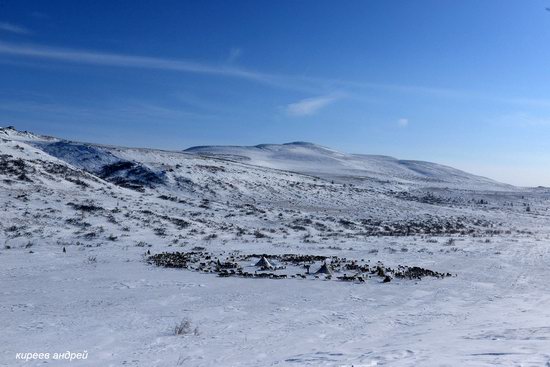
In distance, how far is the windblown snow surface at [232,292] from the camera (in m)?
8.12

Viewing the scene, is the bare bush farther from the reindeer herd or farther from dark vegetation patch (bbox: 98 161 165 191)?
dark vegetation patch (bbox: 98 161 165 191)

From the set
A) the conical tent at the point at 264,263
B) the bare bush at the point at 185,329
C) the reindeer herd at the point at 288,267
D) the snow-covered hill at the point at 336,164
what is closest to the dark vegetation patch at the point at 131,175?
the reindeer herd at the point at 288,267

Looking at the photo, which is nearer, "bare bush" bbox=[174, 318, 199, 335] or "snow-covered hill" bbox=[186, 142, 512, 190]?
"bare bush" bbox=[174, 318, 199, 335]

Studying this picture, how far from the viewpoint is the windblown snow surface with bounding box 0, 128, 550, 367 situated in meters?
8.12

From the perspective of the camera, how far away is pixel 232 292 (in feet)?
44.0

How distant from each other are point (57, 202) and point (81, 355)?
2463cm

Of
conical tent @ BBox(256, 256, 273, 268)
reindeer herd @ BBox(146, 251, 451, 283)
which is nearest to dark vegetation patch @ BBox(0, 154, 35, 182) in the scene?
reindeer herd @ BBox(146, 251, 451, 283)

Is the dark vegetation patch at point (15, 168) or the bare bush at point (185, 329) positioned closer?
the bare bush at point (185, 329)

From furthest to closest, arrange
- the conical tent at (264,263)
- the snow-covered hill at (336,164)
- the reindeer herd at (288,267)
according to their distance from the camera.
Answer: the snow-covered hill at (336,164) → the conical tent at (264,263) → the reindeer herd at (288,267)

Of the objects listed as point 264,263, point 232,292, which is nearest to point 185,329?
point 232,292

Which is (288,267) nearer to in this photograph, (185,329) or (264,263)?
(264,263)

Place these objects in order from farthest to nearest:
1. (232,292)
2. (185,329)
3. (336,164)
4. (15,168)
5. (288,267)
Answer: (336,164)
(15,168)
(288,267)
(232,292)
(185,329)

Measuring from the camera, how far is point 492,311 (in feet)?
39.1

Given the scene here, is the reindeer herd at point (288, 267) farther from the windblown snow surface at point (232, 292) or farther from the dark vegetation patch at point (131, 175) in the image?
the dark vegetation patch at point (131, 175)
